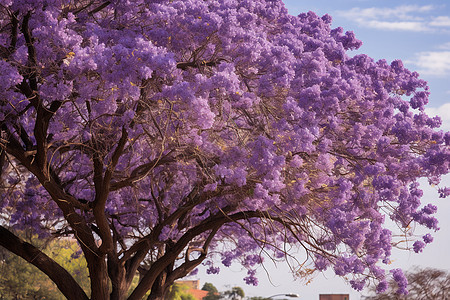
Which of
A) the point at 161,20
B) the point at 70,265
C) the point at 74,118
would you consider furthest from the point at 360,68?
the point at 70,265

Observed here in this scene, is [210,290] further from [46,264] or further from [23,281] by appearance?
[46,264]

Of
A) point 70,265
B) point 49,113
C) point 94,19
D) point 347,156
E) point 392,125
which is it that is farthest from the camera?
point 70,265

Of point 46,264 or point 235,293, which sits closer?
point 46,264

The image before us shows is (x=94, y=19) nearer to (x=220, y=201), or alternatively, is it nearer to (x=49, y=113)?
(x=49, y=113)

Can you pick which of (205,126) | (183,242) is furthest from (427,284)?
(205,126)

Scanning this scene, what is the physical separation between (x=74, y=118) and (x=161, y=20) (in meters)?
2.56

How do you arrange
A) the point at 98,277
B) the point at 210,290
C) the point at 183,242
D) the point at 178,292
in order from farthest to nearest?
the point at 210,290 → the point at 178,292 → the point at 183,242 → the point at 98,277

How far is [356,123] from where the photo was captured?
43.1 feet

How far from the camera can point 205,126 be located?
9719 mm

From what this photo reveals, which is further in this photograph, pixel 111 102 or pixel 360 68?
pixel 360 68

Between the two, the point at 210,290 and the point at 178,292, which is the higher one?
the point at 210,290

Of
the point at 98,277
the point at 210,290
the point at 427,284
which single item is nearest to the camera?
the point at 98,277

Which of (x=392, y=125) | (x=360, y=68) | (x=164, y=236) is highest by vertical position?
(x=360, y=68)

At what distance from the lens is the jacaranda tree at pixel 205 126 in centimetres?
996
